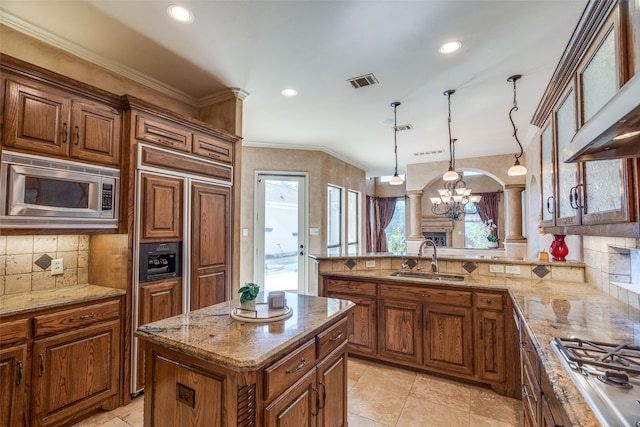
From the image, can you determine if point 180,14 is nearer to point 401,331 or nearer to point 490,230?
point 401,331

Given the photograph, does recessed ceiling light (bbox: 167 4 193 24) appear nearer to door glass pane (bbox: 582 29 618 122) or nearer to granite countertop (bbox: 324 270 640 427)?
door glass pane (bbox: 582 29 618 122)

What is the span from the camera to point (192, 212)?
8.84 feet

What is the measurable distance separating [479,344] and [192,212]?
9.10 feet

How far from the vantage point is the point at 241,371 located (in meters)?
1.11

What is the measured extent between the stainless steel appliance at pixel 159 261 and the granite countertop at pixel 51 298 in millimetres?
211

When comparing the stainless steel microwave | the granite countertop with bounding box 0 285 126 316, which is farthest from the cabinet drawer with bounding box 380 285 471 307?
the stainless steel microwave

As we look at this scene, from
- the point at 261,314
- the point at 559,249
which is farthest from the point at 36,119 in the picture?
the point at 559,249

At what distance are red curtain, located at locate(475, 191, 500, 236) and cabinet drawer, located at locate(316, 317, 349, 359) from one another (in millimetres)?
8664

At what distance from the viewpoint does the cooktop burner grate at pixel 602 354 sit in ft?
3.49

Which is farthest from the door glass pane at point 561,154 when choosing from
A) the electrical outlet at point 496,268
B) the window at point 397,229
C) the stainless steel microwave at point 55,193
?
the window at point 397,229

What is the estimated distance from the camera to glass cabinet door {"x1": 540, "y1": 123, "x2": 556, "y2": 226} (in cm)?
222

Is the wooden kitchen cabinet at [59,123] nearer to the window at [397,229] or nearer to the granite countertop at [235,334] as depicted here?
the granite countertop at [235,334]

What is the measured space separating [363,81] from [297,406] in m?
2.77

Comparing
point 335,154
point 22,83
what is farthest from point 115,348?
point 335,154
